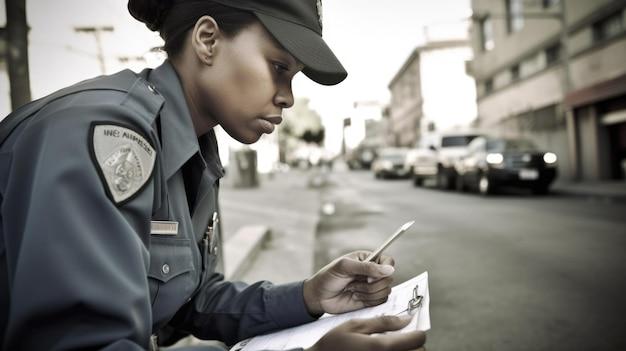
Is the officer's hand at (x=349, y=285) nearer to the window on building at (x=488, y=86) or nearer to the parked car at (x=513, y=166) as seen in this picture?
the parked car at (x=513, y=166)

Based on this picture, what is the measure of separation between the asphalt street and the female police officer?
1549mm

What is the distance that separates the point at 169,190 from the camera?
1.13 meters

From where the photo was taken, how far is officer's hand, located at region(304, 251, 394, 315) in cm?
133

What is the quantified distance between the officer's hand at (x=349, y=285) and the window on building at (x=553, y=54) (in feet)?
63.7

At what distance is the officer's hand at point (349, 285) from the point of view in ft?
4.35

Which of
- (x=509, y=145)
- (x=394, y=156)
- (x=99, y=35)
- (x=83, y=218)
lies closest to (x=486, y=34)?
(x=394, y=156)

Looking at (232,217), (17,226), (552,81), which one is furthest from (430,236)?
(552,81)

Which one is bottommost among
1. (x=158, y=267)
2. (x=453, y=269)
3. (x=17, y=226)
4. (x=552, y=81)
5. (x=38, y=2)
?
(x=453, y=269)

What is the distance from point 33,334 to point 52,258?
0.40 feet

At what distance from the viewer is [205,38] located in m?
1.24

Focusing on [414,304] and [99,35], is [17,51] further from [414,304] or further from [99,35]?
[414,304]

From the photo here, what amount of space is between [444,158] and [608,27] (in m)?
6.16

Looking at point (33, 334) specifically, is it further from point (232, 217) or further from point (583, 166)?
point (583, 166)

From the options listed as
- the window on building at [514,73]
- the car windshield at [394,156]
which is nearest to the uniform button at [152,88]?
the window on building at [514,73]
